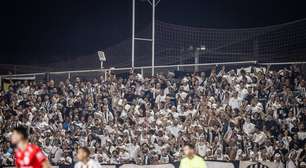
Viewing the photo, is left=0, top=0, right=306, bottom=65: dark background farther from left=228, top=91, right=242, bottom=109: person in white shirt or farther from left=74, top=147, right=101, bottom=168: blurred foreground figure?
left=74, top=147, right=101, bottom=168: blurred foreground figure

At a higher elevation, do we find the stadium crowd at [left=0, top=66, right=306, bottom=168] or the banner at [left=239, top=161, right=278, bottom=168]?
the stadium crowd at [left=0, top=66, right=306, bottom=168]

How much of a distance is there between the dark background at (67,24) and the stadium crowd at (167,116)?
14.7m

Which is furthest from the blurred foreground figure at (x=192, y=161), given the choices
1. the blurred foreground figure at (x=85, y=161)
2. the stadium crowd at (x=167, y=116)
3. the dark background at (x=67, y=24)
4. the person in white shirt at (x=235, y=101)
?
the dark background at (x=67, y=24)

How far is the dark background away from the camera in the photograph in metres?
39.1

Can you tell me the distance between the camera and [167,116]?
21641 mm

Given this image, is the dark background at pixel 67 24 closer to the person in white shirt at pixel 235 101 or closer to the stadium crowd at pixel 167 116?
the stadium crowd at pixel 167 116

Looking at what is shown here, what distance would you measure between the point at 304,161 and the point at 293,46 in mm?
9441

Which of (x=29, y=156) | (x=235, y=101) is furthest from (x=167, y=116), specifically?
(x=29, y=156)

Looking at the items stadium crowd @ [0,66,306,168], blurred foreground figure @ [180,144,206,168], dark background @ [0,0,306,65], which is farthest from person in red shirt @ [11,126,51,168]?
dark background @ [0,0,306,65]

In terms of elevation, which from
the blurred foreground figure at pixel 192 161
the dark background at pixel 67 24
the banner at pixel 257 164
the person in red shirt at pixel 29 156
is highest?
the dark background at pixel 67 24

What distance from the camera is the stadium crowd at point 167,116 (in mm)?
19266

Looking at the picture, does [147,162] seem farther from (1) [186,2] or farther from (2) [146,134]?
(1) [186,2]

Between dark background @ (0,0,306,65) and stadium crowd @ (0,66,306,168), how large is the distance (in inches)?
580

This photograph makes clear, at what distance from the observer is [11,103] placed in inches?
1032
